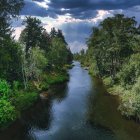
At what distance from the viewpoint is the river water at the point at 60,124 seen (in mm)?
47344

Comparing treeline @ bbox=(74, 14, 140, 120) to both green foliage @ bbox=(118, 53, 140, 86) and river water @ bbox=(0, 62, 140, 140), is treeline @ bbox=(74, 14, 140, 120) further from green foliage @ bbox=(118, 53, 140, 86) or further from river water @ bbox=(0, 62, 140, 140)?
river water @ bbox=(0, 62, 140, 140)

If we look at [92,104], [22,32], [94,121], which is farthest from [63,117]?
[22,32]

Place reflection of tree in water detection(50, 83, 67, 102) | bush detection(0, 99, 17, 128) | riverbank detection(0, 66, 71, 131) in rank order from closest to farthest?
bush detection(0, 99, 17, 128), riverbank detection(0, 66, 71, 131), reflection of tree in water detection(50, 83, 67, 102)

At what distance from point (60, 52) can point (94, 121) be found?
277 ft

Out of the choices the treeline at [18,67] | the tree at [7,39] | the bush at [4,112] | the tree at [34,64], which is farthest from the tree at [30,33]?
the bush at [4,112]

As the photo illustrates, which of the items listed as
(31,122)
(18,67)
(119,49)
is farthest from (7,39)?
(119,49)

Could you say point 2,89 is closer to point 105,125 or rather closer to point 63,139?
point 63,139

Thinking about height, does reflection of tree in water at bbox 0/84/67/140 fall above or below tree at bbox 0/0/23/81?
below

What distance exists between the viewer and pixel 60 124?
53.8m

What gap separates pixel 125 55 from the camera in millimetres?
94875

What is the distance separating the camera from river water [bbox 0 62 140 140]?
47.3 m

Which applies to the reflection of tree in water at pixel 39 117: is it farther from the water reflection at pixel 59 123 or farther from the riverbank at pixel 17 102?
the riverbank at pixel 17 102

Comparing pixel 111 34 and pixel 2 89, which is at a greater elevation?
pixel 111 34

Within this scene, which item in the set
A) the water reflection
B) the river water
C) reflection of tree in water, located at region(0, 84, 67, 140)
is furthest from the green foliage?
reflection of tree in water, located at region(0, 84, 67, 140)
